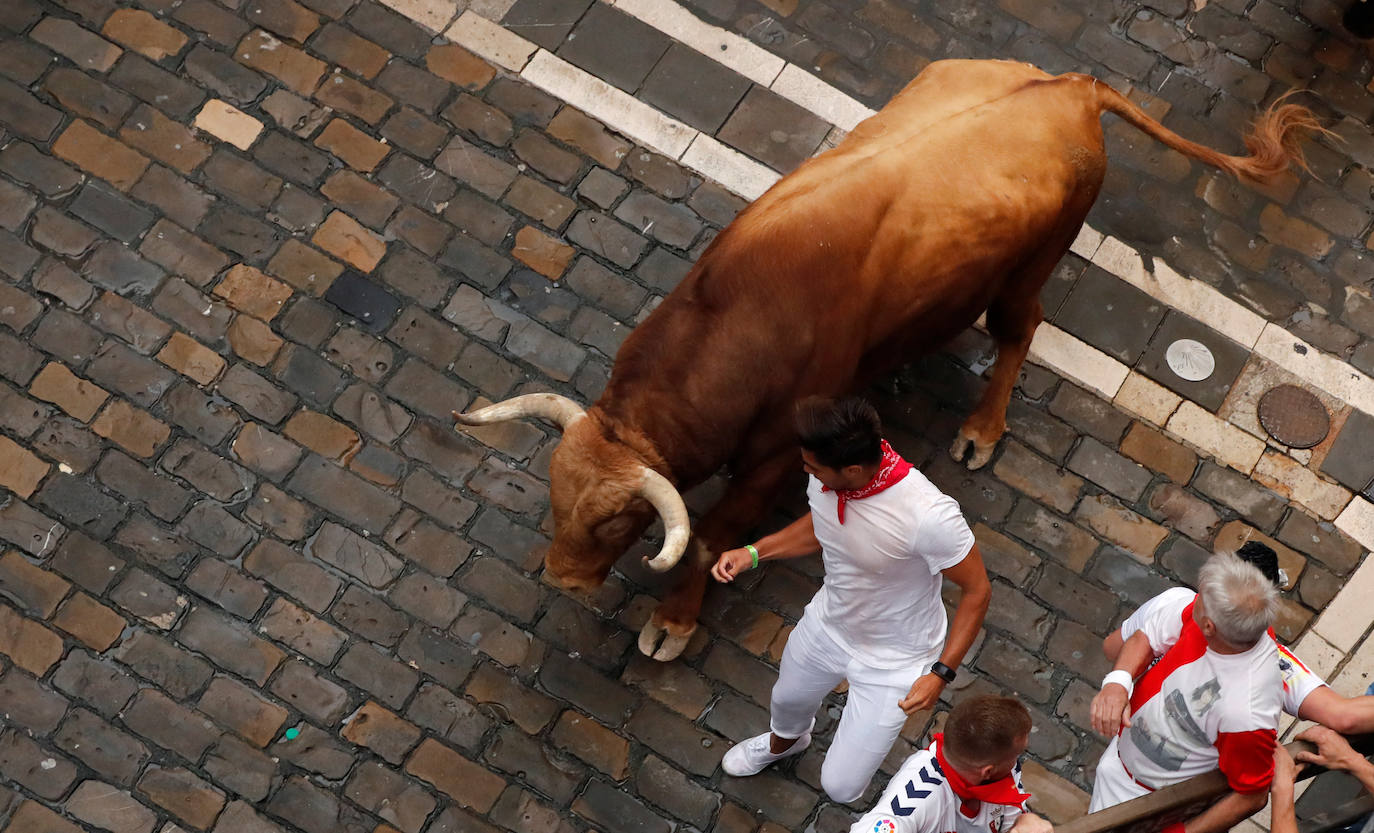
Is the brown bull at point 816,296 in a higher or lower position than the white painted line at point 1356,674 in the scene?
higher

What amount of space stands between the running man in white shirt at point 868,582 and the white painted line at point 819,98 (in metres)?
3.81

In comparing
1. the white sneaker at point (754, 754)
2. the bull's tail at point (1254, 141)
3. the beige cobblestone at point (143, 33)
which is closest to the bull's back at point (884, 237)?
the bull's tail at point (1254, 141)

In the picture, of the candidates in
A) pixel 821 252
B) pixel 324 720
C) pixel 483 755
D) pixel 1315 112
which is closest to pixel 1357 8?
pixel 1315 112

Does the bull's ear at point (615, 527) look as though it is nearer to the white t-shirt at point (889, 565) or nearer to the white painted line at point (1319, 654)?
the white t-shirt at point (889, 565)

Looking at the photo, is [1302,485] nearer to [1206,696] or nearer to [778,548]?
[1206,696]

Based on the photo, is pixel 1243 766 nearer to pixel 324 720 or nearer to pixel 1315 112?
pixel 324 720

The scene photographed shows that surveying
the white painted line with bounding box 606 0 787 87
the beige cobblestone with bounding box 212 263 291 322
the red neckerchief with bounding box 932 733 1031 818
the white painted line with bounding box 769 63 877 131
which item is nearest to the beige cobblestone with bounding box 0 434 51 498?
the beige cobblestone with bounding box 212 263 291 322

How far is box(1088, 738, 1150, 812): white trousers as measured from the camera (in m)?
4.96

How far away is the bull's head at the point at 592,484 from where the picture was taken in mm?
5492

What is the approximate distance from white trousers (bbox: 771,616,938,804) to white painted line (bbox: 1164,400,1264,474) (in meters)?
3.12

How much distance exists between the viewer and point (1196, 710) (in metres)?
4.54

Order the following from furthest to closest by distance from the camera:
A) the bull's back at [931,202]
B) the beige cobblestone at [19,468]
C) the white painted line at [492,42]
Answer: the white painted line at [492,42], the beige cobblestone at [19,468], the bull's back at [931,202]

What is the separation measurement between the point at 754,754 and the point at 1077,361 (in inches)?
126

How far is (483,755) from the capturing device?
6.31 meters
